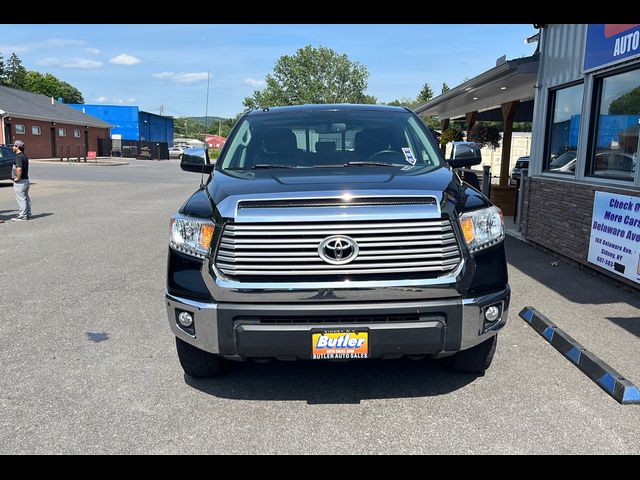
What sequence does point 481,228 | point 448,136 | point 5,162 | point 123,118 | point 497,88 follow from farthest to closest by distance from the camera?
point 123,118 < point 448,136 < point 5,162 < point 497,88 < point 481,228

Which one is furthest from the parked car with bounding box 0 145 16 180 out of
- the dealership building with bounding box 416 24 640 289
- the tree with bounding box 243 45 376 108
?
the tree with bounding box 243 45 376 108

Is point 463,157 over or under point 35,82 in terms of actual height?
under

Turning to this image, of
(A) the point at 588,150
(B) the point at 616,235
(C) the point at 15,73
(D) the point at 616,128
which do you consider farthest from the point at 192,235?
(C) the point at 15,73

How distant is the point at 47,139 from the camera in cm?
4738

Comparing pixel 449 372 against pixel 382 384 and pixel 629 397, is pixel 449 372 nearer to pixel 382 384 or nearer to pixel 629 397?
pixel 382 384

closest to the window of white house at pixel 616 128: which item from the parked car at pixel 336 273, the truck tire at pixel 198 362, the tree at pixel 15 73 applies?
the parked car at pixel 336 273

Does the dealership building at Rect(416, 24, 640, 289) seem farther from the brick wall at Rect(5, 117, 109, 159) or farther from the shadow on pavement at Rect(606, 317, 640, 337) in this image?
the brick wall at Rect(5, 117, 109, 159)

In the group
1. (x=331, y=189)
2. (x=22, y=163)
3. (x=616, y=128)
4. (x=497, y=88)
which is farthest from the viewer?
(x=497, y=88)

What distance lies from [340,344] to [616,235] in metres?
4.69

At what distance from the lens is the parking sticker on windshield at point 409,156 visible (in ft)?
14.3

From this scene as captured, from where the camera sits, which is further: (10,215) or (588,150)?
(10,215)

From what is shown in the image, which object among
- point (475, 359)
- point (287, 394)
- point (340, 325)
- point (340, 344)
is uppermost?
point (340, 325)

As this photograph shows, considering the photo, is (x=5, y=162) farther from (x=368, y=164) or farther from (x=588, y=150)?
(x=368, y=164)
